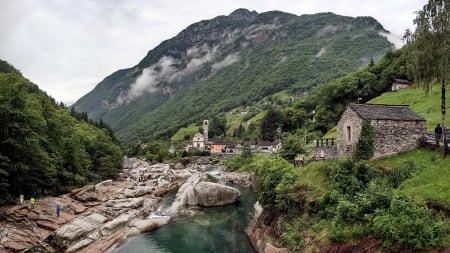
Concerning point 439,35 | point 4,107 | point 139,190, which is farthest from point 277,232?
point 139,190

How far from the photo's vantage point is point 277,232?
31.6 metres

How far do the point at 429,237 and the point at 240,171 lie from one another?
78.1 metres

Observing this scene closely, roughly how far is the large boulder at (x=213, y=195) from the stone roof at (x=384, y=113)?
28.2m

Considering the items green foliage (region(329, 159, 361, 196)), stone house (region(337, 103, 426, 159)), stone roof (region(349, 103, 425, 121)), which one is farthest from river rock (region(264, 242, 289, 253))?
stone roof (region(349, 103, 425, 121))

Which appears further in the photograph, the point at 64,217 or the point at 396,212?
the point at 64,217

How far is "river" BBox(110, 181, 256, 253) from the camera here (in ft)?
121

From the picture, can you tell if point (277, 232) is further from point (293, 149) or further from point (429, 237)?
point (293, 149)

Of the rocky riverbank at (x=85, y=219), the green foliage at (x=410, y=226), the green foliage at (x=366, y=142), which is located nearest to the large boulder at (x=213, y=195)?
the rocky riverbank at (x=85, y=219)

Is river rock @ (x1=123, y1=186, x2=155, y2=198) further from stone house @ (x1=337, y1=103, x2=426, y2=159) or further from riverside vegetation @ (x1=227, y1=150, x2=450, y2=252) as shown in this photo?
stone house @ (x1=337, y1=103, x2=426, y2=159)

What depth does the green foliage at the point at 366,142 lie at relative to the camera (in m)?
32.4

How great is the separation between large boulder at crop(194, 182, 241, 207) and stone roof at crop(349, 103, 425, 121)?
28237 millimetres

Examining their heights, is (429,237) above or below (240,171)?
above

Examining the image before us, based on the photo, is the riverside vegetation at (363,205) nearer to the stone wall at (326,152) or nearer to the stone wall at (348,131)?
the stone wall at (348,131)

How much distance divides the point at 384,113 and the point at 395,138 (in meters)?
2.66
